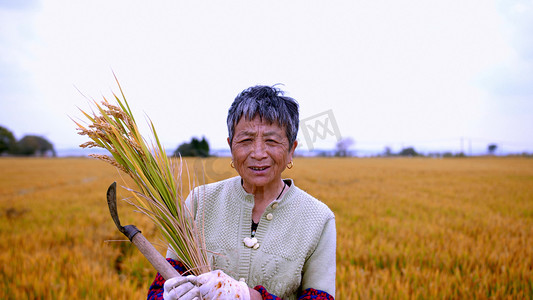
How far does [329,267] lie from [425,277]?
274 cm

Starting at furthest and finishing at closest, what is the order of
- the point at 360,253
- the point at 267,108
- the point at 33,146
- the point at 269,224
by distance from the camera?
the point at 33,146
the point at 360,253
the point at 269,224
the point at 267,108

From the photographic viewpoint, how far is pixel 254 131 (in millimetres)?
1441

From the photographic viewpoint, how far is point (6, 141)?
2510 inches

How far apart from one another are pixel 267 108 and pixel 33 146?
84484 millimetres

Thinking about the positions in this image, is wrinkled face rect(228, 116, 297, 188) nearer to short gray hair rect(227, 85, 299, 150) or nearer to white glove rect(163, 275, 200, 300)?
short gray hair rect(227, 85, 299, 150)

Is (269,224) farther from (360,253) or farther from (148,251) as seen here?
(360,253)

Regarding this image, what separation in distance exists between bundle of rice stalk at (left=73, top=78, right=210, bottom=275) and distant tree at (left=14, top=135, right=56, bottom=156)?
8342cm

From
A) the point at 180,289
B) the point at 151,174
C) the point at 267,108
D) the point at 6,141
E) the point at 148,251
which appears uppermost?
the point at 6,141

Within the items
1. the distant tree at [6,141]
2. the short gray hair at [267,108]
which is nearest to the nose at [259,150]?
the short gray hair at [267,108]

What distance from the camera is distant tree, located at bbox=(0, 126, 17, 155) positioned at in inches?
2422

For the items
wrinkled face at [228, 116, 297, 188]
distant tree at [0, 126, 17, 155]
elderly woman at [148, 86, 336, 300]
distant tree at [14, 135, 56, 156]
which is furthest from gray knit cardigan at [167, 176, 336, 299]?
distant tree at [14, 135, 56, 156]

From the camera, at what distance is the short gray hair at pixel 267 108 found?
4.65ft

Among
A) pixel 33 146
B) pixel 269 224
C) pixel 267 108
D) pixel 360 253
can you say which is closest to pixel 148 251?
pixel 269 224

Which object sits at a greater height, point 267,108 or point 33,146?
point 33,146
